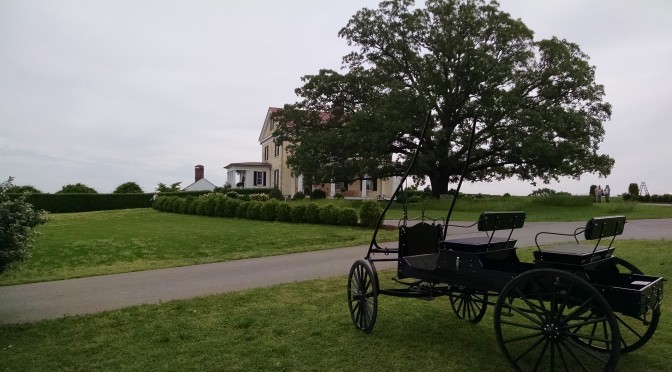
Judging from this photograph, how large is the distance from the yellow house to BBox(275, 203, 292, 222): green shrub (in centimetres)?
2491

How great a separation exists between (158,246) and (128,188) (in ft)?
113

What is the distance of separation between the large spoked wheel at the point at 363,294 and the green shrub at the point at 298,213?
15483mm

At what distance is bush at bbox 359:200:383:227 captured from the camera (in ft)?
61.9

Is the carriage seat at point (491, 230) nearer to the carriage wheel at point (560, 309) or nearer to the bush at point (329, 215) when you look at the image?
the carriage wheel at point (560, 309)

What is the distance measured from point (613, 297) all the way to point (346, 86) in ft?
102

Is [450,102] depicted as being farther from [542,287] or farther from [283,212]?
[542,287]

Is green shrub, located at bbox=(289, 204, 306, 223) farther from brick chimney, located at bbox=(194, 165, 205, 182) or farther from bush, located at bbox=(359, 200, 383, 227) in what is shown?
brick chimney, located at bbox=(194, 165, 205, 182)

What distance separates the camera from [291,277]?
9.59 meters

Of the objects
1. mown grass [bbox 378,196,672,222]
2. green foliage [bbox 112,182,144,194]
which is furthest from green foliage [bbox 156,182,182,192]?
mown grass [bbox 378,196,672,222]

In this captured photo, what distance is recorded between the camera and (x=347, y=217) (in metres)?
19.7

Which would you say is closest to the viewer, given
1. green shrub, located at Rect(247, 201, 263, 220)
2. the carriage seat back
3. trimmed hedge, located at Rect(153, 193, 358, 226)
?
the carriage seat back

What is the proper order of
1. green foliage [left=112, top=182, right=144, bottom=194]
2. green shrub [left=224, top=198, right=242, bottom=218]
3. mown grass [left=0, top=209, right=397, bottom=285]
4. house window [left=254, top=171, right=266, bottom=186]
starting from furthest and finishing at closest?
house window [left=254, top=171, right=266, bottom=186] → green foliage [left=112, top=182, right=144, bottom=194] → green shrub [left=224, top=198, right=242, bottom=218] → mown grass [left=0, top=209, right=397, bottom=285]

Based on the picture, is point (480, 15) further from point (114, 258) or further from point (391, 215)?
point (114, 258)

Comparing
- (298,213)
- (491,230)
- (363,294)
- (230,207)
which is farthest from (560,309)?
(230,207)
